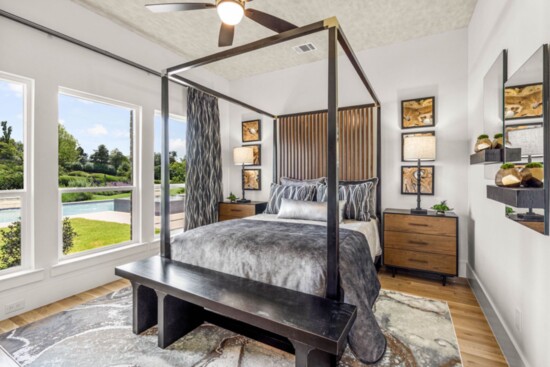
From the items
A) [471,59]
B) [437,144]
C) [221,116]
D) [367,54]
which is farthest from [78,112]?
[471,59]

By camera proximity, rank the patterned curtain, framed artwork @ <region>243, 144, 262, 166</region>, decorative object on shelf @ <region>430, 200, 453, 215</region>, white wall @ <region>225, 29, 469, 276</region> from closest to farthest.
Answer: decorative object on shelf @ <region>430, 200, 453, 215</region>
white wall @ <region>225, 29, 469, 276</region>
the patterned curtain
framed artwork @ <region>243, 144, 262, 166</region>

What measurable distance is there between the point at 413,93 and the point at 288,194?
202 centimetres

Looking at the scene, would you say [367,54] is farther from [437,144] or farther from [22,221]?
[22,221]

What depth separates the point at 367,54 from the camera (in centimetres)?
361

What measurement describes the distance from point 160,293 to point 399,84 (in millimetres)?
3513

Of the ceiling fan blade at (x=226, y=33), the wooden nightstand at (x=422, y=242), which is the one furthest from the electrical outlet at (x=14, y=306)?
the wooden nightstand at (x=422, y=242)

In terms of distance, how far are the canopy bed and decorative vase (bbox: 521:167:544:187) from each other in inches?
35.1

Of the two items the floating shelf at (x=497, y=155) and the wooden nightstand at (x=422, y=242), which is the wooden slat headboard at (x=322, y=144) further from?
the floating shelf at (x=497, y=155)

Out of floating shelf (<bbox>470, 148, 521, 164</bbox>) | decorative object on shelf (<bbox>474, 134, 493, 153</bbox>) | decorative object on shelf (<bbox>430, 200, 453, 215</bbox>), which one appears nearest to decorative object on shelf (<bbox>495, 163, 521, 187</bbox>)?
floating shelf (<bbox>470, 148, 521, 164</bbox>)

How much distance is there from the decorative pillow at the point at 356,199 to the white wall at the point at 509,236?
1.05 m

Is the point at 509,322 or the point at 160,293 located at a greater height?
the point at 160,293

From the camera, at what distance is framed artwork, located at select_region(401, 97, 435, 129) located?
127 inches

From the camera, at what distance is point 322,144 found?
12.5 ft

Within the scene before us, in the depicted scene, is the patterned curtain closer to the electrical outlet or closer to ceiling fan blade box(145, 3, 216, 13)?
the electrical outlet
